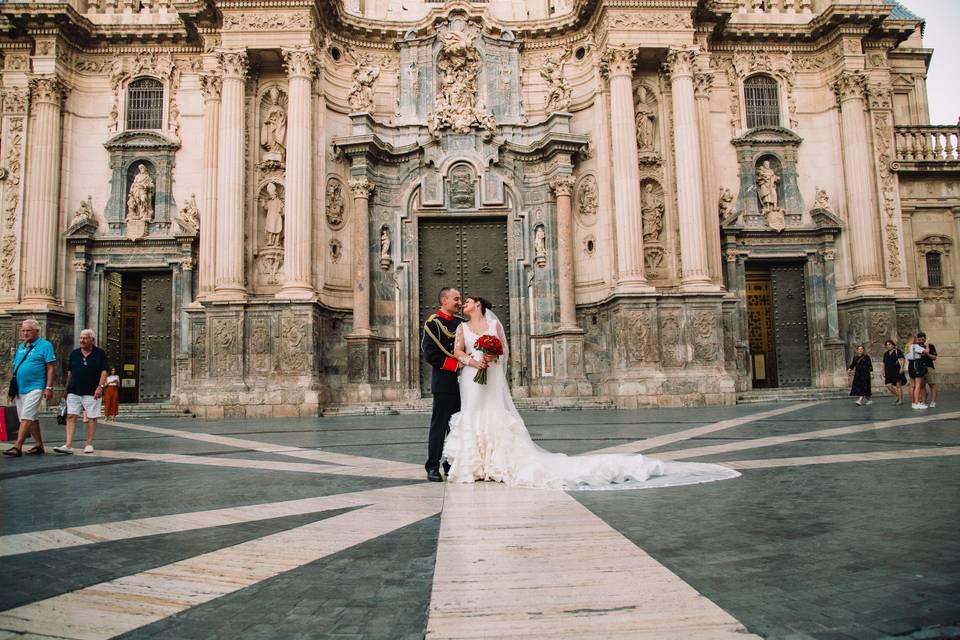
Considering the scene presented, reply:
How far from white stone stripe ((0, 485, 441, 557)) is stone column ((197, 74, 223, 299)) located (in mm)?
16231

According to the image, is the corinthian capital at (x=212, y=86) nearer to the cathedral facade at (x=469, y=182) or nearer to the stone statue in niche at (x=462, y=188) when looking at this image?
the cathedral facade at (x=469, y=182)

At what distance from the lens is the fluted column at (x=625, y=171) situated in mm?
19969

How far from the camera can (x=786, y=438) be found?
29.7ft

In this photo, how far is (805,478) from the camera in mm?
5789

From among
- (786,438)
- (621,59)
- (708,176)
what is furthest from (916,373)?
(621,59)

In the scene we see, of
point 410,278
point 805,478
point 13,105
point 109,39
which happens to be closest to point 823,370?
point 410,278

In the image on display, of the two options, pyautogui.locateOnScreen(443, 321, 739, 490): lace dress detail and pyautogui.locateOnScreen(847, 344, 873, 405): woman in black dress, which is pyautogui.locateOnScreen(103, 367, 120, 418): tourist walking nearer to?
pyautogui.locateOnScreen(443, 321, 739, 490): lace dress detail

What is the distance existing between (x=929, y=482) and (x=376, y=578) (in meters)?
4.64

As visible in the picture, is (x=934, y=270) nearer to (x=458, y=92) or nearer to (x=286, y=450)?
(x=458, y=92)

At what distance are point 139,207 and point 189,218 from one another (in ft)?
5.69

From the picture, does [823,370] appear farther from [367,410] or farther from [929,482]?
[929,482]

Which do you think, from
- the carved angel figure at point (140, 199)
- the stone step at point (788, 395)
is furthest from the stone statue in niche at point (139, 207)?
the stone step at point (788, 395)

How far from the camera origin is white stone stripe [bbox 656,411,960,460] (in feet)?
25.8

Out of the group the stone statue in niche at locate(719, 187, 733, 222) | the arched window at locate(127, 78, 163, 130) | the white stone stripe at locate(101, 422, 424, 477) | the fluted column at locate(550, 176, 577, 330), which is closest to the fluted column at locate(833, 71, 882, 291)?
the stone statue in niche at locate(719, 187, 733, 222)
